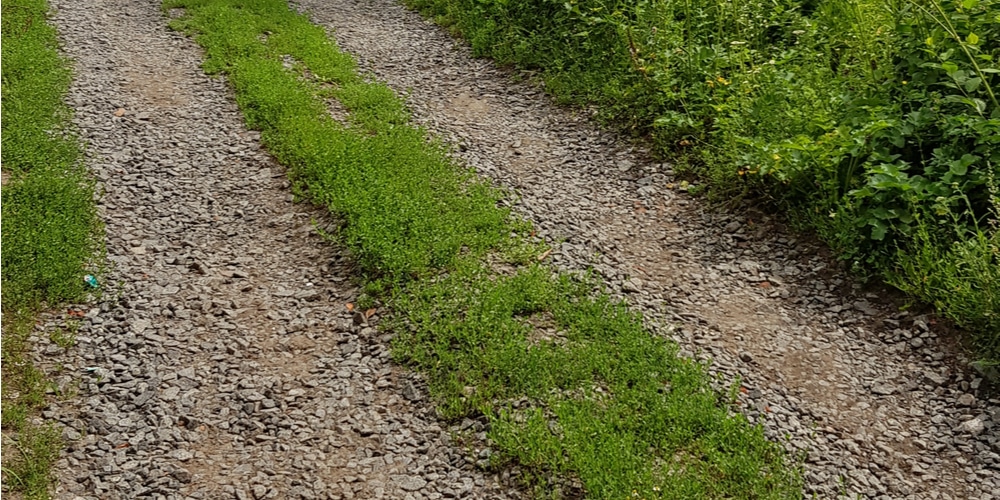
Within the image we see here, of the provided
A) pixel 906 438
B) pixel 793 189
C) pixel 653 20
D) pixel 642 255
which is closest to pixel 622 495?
pixel 906 438

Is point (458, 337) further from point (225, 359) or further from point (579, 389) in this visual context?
point (225, 359)

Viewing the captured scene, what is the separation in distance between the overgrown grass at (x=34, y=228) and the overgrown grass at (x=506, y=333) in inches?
58.8

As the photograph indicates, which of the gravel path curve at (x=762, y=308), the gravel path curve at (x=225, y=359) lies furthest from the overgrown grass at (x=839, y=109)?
the gravel path curve at (x=225, y=359)

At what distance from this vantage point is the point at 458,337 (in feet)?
15.8

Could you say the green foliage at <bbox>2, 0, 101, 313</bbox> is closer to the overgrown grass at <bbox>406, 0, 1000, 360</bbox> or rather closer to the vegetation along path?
the vegetation along path

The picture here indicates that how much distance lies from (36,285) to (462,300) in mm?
2542

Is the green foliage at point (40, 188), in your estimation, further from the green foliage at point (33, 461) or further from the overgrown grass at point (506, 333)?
the overgrown grass at point (506, 333)

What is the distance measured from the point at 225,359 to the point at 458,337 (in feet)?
4.29

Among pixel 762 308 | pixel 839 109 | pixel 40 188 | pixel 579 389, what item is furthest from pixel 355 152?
pixel 839 109

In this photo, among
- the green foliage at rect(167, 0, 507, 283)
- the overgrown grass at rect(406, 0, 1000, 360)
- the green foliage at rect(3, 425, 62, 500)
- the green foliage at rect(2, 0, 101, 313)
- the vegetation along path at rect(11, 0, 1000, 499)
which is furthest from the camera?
the green foliage at rect(167, 0, 507, 283)

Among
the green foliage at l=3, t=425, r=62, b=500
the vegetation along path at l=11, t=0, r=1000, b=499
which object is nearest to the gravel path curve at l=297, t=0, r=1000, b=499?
the vegetation along path at l=11, t=0, r=1000, b=499

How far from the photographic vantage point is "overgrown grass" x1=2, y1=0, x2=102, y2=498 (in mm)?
4203

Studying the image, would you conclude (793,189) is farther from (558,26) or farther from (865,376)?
(558,26)

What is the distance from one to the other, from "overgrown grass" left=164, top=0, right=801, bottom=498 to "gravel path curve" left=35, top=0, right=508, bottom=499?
0.76 ft
